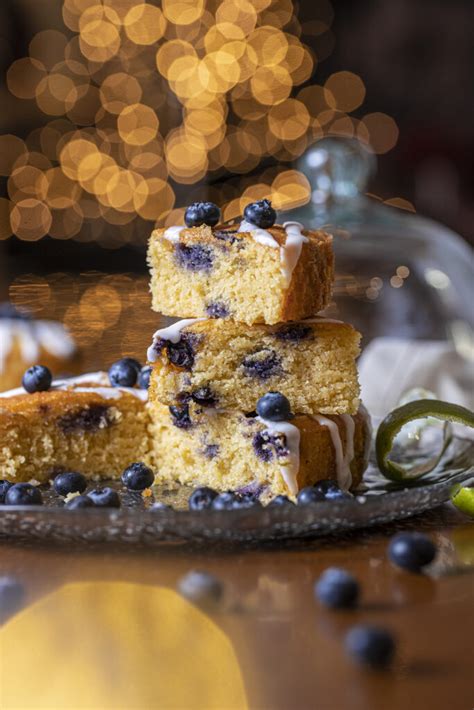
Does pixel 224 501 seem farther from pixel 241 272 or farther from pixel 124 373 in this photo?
pixel 124 373

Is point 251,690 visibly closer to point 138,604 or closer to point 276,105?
point 138,604

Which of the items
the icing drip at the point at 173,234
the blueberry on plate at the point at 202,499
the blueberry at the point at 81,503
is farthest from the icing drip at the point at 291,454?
the icing drip at the point at 173,234

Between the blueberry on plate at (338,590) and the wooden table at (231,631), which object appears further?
the blueberry on plate at (338,590)

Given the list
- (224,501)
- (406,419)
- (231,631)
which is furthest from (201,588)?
(406,419)

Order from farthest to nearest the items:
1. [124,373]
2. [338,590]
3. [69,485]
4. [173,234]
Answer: [124,373] < [173,234] < [69,485] < [338,590]

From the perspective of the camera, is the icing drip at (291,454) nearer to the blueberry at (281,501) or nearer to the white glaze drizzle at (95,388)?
the blueberry at (281,501)

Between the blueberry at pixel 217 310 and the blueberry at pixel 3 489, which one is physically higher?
the blueberry at pixel 217 310
